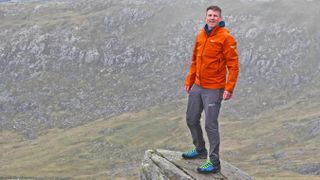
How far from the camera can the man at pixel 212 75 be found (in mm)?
16938

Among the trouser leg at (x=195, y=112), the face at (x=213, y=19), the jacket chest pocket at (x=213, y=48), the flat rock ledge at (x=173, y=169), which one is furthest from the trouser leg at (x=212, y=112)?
the face at (x=213, y=19)

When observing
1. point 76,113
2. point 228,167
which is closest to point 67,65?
point 76,113

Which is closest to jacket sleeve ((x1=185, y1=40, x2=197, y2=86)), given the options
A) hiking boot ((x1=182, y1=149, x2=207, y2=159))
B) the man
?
the man

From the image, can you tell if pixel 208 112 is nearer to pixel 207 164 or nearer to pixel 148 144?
pixel 207 164

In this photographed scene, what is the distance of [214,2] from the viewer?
173 m

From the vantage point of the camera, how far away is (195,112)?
18.5 meters

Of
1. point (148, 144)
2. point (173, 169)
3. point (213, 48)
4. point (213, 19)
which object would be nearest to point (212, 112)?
point (213, 48)

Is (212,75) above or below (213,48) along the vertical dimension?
below

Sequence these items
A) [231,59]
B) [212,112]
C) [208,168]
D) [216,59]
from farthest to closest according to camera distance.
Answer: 1. [208,168]
2. [212,112]
3. [216,59]
4. [231,59]

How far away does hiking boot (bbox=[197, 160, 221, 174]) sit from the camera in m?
18.0

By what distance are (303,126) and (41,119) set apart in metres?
68.5

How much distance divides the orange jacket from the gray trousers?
293 mm

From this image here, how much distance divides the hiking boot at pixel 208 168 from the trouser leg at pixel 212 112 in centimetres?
28

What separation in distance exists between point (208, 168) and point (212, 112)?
215 cm
